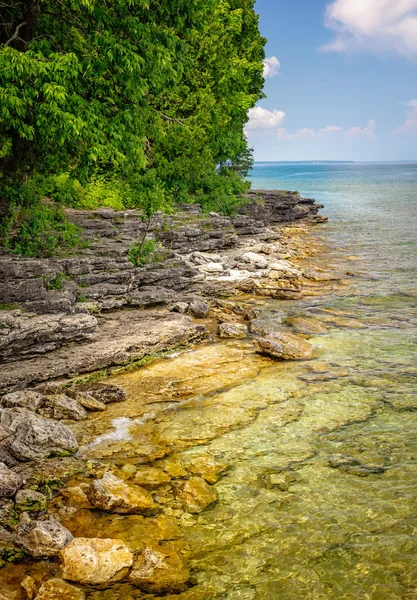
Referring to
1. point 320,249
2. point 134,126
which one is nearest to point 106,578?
point 134,126

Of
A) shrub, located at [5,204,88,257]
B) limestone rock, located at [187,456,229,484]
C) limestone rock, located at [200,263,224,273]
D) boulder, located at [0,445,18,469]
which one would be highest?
shrub, located at [5,204,88,257]

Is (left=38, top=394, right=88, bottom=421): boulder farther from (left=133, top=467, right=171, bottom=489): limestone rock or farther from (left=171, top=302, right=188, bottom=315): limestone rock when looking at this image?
Answer: (left=171, top=302, right=188, bottom=315): limestone rock

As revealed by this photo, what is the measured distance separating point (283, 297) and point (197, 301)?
15.0 ft

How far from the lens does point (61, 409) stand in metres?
9.95

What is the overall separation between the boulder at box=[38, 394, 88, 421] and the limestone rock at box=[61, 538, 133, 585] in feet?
12.9

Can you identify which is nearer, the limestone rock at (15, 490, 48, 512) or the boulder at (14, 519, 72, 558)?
the boulder at (14, 519, 72, 558)

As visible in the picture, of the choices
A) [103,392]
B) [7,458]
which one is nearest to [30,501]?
[7,458]

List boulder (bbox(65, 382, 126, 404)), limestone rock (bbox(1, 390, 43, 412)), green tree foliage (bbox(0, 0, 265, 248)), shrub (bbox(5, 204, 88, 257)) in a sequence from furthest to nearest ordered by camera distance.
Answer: shrub (bbox(5, 204, 88, 257))
boulder (bbox(65, 382, 126, 404))
limestone rock (bbox(1, 390, 43, 412))
green tree foliage (bbox(0, 0, 265, 248))

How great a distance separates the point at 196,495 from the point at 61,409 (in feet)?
12.8

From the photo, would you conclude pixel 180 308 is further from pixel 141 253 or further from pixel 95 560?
pixel 95 560

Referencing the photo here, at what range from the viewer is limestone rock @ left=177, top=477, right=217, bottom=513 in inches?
286

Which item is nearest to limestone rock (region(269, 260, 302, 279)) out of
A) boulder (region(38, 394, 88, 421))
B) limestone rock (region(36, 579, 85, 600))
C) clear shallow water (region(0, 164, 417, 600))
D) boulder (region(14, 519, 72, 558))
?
clear shallow water (region(0, 164, 417, 600))

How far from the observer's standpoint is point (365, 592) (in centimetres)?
560

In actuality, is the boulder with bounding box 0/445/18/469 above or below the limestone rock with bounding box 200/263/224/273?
below
